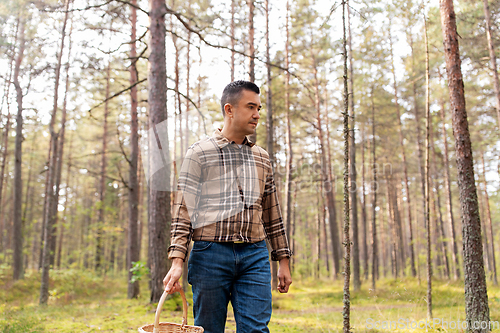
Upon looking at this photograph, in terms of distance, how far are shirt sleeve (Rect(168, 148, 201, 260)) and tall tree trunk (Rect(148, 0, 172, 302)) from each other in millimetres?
3937

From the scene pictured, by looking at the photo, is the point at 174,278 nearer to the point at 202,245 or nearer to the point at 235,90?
the point at 202,245

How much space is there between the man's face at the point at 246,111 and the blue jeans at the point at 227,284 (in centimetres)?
77

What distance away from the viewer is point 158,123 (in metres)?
6.35

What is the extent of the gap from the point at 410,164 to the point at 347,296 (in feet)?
69.5

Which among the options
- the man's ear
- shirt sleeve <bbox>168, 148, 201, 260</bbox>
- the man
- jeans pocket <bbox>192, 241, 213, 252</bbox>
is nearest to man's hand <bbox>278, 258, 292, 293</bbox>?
the man

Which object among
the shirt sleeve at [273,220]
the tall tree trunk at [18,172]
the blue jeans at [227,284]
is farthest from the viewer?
the tall tree trunk at [18,172]

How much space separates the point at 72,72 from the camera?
13.9m

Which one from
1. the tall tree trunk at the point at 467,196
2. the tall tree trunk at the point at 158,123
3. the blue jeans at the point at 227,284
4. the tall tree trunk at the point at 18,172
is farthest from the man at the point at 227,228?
the tall tree trunk at the point at 18,172

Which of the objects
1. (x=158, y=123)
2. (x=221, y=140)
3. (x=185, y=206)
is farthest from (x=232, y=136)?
(x=158, y=123)

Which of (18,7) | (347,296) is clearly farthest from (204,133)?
(18,7)

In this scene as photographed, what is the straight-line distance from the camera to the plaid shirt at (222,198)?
2.05 metres

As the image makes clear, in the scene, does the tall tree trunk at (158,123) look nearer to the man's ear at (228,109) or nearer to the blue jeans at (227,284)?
the man's ear at (228,109)

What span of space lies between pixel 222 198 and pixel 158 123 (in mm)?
4601

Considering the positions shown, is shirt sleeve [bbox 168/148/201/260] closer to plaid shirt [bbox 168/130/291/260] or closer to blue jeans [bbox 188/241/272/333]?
plaid shirt [bbox 168/130/291/260]
